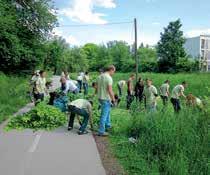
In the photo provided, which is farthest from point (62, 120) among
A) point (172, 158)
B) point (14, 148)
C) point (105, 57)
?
point (105, 57)

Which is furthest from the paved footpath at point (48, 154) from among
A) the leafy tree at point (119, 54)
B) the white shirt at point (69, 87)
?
the leafy tree at point (119, 54)

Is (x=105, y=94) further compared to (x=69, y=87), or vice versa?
(x=69, y=87)

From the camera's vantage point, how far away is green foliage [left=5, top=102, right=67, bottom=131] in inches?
522

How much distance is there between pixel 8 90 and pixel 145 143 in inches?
577

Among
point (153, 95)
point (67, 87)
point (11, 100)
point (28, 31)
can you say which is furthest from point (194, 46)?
point (67, 87)

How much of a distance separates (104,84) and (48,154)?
3604 mm

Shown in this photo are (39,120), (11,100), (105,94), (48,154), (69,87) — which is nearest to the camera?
(48,154)

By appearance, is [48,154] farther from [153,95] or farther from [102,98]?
[153,95]

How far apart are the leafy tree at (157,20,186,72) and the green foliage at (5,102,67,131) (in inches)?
2630

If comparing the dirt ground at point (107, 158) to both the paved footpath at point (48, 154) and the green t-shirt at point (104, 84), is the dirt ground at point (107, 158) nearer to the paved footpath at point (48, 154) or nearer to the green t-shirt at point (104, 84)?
the paved footpath at point (48, 154)

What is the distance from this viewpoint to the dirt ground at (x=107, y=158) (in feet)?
26.4

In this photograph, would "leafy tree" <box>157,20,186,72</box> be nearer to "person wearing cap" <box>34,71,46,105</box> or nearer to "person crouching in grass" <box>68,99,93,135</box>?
"person wearing cap" <box>34,71,46,105</box>

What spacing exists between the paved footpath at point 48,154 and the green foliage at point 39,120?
674 mm

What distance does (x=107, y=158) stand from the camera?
923cm
